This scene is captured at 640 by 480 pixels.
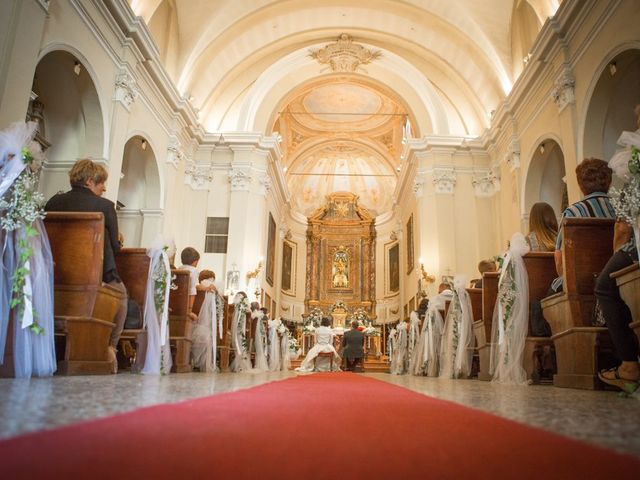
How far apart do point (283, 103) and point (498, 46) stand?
5.93 m

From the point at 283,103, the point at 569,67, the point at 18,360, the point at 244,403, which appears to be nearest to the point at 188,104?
the point at 283,103

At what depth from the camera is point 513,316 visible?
443cm

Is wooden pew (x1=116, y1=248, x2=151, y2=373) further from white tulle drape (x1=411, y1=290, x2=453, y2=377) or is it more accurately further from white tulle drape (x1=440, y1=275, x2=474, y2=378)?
white tulle drape (x1=411, y1=290, x2=453, y2=377)

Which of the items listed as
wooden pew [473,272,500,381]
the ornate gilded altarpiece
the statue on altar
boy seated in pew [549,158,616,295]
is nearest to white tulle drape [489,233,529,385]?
boy seated in pew [549,158,616,295]

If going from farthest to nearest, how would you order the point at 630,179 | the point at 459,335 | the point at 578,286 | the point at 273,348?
1. the point at 273,348
2. the point at 459,335
3. the point at 578,286
4. the point at 630,179

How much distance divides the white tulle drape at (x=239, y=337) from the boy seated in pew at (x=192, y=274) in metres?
1.05

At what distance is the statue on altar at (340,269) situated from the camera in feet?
70.6

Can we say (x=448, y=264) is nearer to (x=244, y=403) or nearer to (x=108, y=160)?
(x=108, y=160)

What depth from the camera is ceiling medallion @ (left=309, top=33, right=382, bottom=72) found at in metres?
14.0

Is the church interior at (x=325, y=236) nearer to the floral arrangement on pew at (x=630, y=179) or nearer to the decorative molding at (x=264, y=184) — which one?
the floral arrangement on pew at (x=630, y=179)

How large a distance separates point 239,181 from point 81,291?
9954mm

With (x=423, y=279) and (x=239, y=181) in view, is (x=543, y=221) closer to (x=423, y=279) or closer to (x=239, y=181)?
(x=423, y=279)

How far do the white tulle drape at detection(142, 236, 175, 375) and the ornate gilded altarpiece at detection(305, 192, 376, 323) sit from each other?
1621cm

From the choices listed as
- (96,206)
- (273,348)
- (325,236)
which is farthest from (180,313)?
(325,236)
